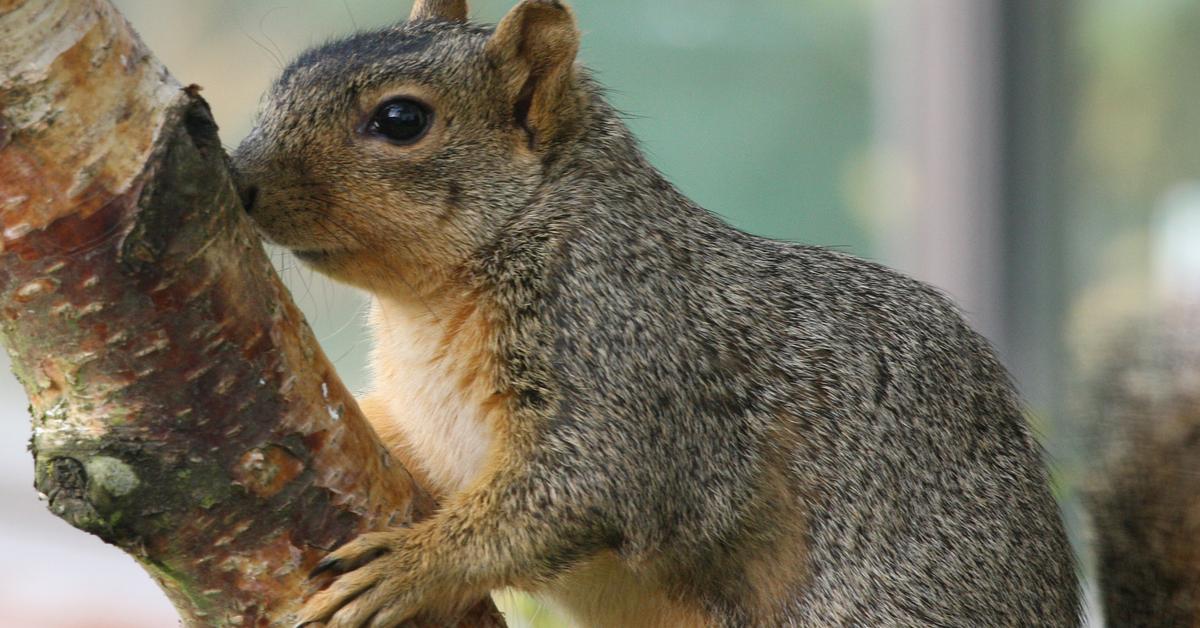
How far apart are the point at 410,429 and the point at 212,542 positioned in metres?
0.61

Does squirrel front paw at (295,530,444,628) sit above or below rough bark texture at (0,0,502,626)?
below

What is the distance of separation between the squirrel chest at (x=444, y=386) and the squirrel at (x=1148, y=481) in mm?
1069

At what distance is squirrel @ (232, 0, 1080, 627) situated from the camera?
186cm

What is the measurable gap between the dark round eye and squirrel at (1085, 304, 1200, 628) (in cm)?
126

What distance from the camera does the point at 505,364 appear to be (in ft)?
6.26

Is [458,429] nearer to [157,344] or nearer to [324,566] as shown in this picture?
[324,566]

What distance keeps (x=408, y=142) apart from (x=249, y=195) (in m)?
0.23

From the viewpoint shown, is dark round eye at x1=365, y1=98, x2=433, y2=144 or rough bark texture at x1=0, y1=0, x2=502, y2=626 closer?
rough bark texture at x1=0, y1=0, x2=502, y2=626

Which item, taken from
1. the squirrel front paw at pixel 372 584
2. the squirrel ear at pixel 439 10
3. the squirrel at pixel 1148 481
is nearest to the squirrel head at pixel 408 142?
the squirrel ear at pixel 439 10

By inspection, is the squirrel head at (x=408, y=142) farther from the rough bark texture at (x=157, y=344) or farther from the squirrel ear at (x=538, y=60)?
the rough bark texture at (x=157, y=344)

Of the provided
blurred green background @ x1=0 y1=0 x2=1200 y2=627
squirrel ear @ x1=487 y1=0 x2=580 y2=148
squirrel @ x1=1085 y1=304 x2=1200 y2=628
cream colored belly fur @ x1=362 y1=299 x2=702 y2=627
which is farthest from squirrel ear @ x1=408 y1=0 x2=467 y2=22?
blurred green background @ x1=0 y1=0 x2=1200 y2=627

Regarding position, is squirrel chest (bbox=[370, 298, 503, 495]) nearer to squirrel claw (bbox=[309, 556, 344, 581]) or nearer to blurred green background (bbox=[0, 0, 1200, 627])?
squirrel claw (bbox=[309, 556, 344, 581])

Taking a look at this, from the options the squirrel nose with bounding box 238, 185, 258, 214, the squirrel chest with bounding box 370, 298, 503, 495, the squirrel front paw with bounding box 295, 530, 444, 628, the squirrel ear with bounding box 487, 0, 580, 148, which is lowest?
the squirrel front paw with bounding box 295, 530, 444, 628

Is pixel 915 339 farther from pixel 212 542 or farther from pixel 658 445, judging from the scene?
pixel 212 542
